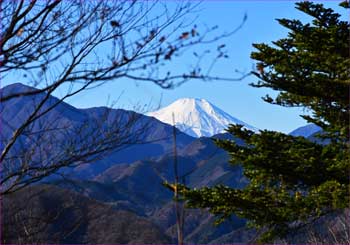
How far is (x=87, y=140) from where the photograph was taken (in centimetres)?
583

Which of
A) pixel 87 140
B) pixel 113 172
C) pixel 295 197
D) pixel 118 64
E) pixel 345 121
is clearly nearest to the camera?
pixel 118 64

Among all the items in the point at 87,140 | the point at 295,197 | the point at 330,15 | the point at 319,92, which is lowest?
the point at 295,197

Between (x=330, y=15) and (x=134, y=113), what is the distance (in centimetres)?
720

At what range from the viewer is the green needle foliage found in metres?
10.2

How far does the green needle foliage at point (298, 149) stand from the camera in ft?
33.6

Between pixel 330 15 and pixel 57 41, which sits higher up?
pixel 330 15

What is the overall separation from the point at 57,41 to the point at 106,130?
1356 millimetres

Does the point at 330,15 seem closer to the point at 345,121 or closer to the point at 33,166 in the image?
the point at 345,121

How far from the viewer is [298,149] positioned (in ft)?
33.9

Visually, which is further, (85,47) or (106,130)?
(106,130)

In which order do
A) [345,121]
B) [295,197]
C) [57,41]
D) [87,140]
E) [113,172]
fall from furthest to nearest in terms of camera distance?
[113,172]
[345,121]
[295,197]
[87,140]
[57,41]

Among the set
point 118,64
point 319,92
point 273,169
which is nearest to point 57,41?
point 118,64

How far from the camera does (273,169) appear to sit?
10.6m

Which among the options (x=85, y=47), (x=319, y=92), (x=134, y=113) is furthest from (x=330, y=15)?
(x=85, y=47)
